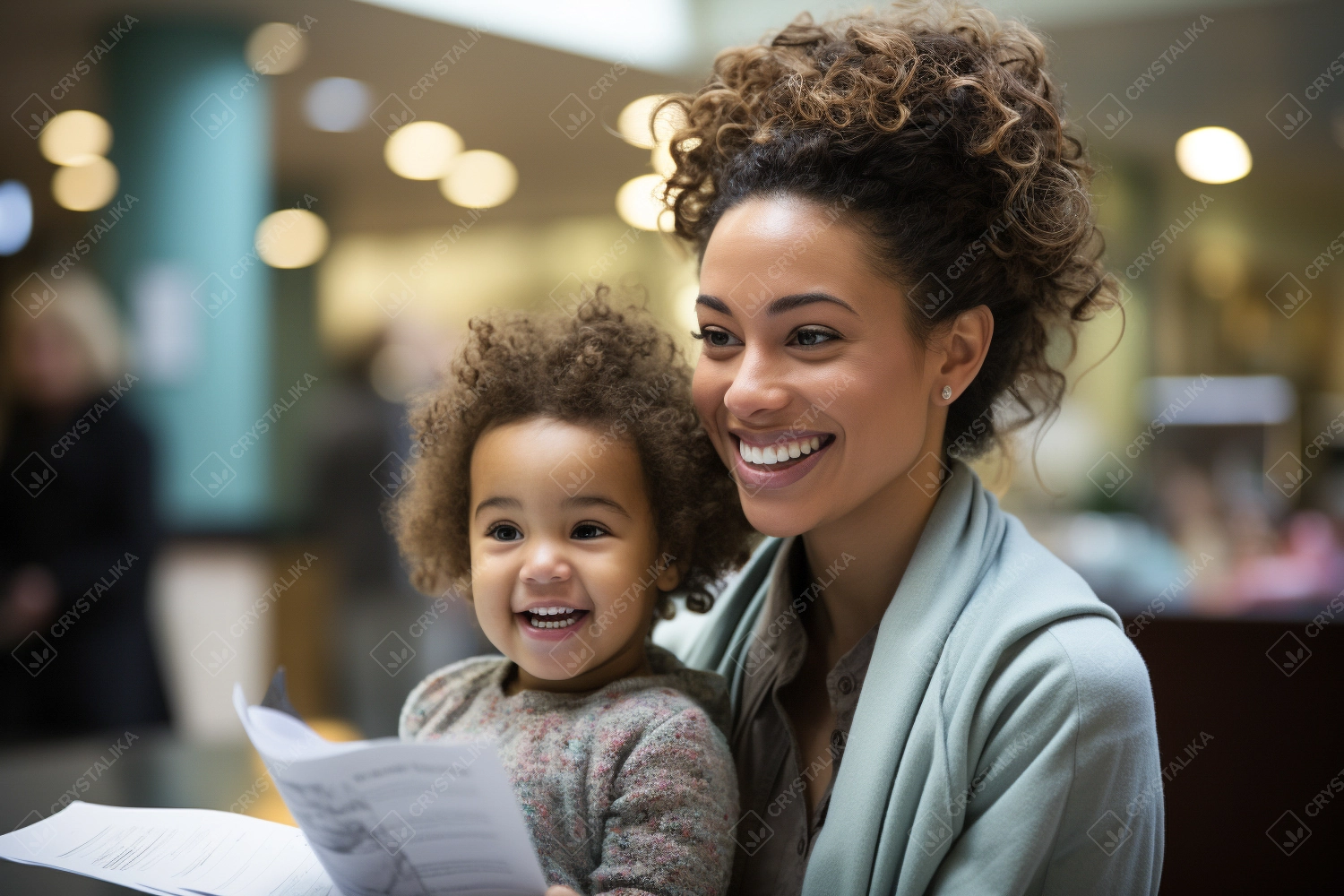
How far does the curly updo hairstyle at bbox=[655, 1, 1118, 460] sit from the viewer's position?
1409 mm

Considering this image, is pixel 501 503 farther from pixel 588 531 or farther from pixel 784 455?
pixel 784 455

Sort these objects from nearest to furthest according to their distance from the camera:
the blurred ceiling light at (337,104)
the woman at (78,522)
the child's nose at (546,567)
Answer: the child's nose at (546,567) < the woman at (78,522) < the blurred ceiling light at (337,104)

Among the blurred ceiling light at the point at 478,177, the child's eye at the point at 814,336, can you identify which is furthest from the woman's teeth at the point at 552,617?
the blurred ceiling light at the point at 478,177

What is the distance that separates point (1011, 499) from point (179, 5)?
6291mm

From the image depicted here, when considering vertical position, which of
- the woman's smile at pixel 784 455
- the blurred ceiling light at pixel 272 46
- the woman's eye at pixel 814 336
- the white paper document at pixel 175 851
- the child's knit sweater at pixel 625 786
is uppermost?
the blurred ceiling light at pixel 272 46

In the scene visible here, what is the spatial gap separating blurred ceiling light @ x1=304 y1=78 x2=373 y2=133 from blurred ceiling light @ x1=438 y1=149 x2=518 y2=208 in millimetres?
774

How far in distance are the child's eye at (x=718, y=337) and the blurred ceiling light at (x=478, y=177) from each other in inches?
277

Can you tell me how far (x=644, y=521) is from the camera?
4.70 ft

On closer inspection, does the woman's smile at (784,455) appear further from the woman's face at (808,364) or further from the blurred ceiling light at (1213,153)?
the blurred ceiling light at (1213,153)

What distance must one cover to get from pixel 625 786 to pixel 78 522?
9.80 ft

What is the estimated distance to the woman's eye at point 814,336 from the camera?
1.38 m

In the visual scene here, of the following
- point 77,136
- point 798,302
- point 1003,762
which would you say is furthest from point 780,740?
point 77,136

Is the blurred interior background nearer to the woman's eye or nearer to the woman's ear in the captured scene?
the woman's ear

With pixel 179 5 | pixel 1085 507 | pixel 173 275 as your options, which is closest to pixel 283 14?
pixel 179 5
